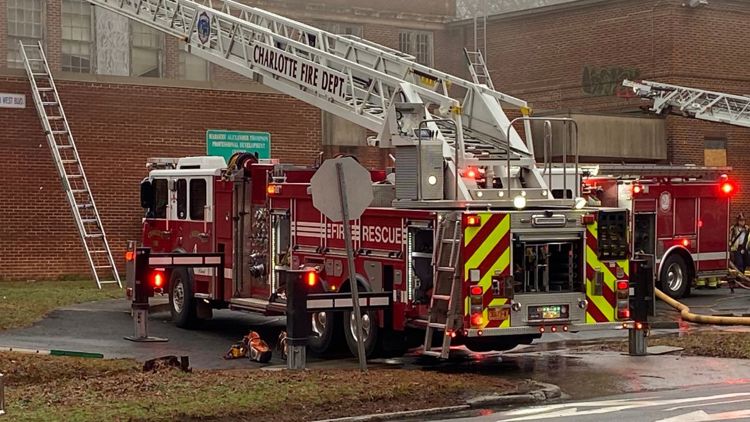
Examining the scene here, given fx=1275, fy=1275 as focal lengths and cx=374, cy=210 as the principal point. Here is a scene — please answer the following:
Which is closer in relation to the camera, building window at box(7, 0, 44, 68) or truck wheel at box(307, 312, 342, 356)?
truck wheel at box(307, 312, 342, 356)

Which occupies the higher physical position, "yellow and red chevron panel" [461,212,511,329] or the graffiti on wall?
the graffiti on wall

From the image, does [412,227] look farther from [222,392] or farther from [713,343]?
[713,343]

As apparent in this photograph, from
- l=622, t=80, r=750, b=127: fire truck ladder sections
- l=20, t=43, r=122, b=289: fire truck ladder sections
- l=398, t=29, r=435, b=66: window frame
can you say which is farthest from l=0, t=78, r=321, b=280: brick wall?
l=398, t=29, r=435, b=66: window frame

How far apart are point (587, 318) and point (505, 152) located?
7.70ft

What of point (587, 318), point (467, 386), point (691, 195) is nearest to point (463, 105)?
point (587, 318)

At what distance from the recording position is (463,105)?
1591cm

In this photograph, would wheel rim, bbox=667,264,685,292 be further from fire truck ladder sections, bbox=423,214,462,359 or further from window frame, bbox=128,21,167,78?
window frame, bbox=128,21,167,78

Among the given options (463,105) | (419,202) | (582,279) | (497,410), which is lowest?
(497,410)

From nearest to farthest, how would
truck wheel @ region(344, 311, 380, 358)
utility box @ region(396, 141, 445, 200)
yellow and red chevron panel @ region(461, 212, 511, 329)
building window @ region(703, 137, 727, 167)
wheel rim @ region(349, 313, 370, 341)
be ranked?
yellow and red chevron panel @ region(461, 212, 511, 329), utility box @ region(396, 141, 445, 200), truck wheel @ region(344, 311, 380, 358), wheel rim @ region(349, 313, 370, 341), building window @ region(703, 137, 727, 167)

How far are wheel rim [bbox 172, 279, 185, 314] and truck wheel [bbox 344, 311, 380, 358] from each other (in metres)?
4.36

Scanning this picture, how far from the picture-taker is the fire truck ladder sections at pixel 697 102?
3025cm

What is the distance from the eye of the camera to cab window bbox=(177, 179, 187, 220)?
62.6 feet

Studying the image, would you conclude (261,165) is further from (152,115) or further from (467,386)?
(152,115)

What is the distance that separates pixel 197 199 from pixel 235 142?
9.51 meters
